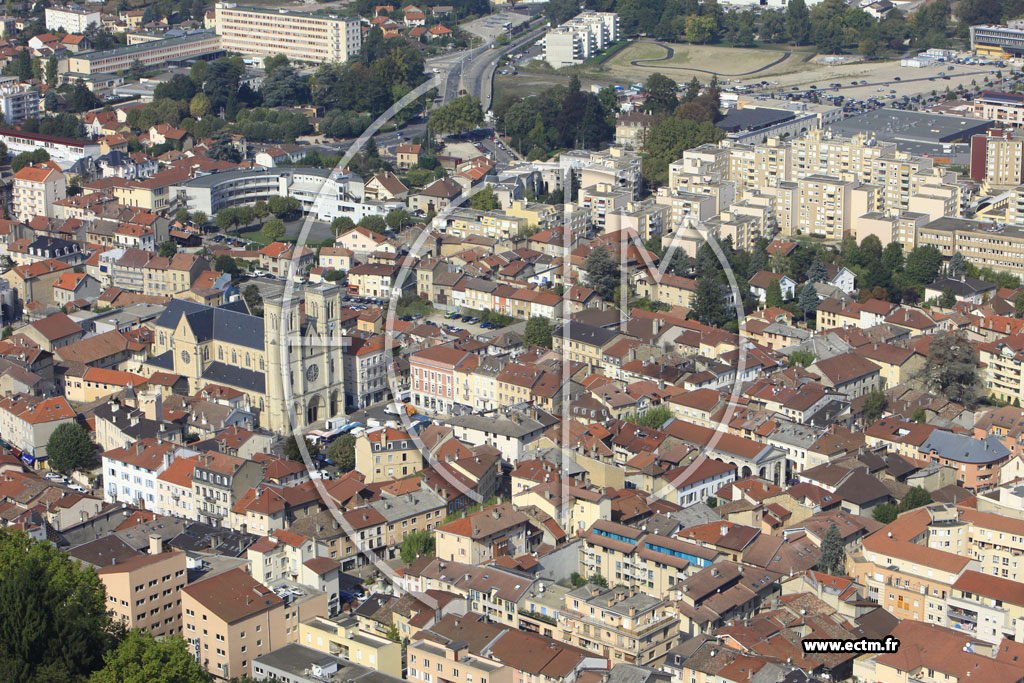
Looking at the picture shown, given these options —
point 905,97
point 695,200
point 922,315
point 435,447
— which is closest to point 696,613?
point 435,447

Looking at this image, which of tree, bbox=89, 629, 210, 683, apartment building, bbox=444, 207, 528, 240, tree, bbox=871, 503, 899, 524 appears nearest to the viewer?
tree, bbox=89, 629, 210, 683

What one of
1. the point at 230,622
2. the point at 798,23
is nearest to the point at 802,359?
the point at 230,622

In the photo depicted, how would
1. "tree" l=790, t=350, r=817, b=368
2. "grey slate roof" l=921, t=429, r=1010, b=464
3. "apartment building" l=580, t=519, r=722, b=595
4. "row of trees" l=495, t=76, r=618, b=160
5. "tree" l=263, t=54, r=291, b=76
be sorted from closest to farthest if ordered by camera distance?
1. "apartment building" l=580, t=519, r=722, b=595
2. "grey slate roof" l=921, t=429, r=1010, b=464
3. "tree" l=790, t=350, r=817, b=368
4. "row of trees" l=495, t=76, r=618, b=160
5. "tree" l=263, t=54, r=291, b=76

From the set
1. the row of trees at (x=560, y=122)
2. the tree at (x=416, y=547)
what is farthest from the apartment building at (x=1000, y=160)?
the tree at (x=416, y=547)

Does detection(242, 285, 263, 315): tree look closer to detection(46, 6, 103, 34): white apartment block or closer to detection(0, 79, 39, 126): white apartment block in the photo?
detection(0, 79, 39, 126): white apartment block

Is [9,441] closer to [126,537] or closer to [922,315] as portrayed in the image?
[126,537]

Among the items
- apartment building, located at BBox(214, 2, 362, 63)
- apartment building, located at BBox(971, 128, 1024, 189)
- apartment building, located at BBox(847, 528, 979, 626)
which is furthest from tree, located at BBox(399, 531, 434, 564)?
apartment building, located at BBox(214, 2, 362, 63)

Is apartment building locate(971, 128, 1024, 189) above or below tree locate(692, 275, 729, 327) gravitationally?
above

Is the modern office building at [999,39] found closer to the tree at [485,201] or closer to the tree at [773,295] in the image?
the tree at [485,201]
